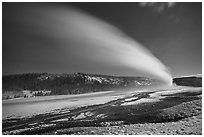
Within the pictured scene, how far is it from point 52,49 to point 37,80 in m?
0.33

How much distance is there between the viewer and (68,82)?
242cm

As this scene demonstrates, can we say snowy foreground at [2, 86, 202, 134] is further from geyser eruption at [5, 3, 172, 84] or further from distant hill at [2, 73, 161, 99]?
geyser eruption at [5, 3, 172, 84]

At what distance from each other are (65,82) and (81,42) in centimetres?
42

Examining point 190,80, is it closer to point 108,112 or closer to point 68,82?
point 108,112

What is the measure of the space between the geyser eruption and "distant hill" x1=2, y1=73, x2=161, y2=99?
7 centimetres

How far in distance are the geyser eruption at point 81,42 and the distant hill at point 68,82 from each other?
72 mm

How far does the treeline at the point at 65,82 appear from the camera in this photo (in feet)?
7.69

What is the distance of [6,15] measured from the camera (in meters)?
2.34

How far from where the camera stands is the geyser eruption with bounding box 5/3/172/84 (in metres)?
2.36

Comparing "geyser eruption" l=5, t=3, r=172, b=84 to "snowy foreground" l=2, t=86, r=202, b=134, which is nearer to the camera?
"snowy foreground" l=2, t=86, r=202, b=134

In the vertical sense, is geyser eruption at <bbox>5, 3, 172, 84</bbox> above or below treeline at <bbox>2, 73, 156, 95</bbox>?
above

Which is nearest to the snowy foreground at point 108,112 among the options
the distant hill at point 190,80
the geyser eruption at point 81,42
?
the distant hill at point 190,80

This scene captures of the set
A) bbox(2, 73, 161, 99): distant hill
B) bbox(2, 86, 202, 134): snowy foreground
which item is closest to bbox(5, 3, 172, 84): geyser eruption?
bbox(2, 73, 161, 99): distant hill

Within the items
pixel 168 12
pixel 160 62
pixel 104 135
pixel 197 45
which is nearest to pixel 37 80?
pixel 104 135
